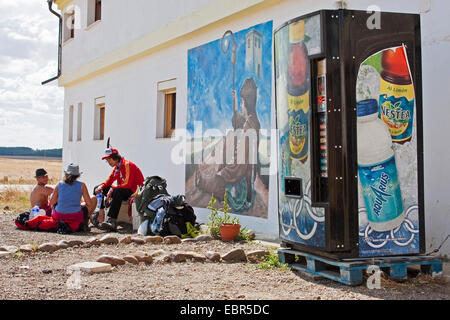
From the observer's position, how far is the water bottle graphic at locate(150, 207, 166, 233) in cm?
838

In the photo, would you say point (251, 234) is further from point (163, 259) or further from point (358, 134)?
point (358, 134)

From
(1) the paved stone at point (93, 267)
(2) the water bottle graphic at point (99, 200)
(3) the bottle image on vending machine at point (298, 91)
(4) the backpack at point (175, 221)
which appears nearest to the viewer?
(3) the bottle image on vending machine at point (298, 91)

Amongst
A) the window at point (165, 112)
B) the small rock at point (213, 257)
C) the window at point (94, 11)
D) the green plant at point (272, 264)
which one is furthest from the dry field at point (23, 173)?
the green plant at point (272, 264)

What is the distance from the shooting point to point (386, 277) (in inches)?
200

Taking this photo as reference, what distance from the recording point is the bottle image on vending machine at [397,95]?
5.02 metres

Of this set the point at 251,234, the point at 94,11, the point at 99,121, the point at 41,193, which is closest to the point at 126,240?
the point at 251,234

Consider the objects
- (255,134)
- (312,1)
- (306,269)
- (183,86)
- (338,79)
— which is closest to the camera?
(338,79)

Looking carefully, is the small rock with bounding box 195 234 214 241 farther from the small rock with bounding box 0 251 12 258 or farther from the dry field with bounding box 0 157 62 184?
the dry field with bounding box 0 157 62 184

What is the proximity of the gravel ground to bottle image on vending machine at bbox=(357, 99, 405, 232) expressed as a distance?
0.57 meters

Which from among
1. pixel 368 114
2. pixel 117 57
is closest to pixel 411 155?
pixel 368 114

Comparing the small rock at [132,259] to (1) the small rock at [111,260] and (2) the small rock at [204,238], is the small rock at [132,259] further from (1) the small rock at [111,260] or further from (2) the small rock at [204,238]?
(2) the small rock at [204,238]

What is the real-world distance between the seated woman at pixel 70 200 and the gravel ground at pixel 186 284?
2.43 meters

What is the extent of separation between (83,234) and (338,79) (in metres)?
5.41

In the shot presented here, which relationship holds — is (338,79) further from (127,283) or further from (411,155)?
(127,283)
